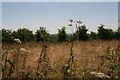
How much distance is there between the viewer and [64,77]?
451cm

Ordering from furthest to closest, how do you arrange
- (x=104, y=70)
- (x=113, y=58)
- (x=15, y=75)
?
(x=113, y=58) < (x=104, y=70) < (x=15, y=75)

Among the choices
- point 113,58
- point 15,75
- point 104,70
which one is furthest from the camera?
point 113,58

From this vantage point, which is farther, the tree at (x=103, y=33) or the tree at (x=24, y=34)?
the tree at (x=24, y=34)

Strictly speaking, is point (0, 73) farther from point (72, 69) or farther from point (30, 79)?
point (72, 69)

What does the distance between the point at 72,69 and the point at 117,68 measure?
A: 84cm

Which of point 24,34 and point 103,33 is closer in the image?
point 103,33

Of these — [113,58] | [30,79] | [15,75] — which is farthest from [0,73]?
[113,58]

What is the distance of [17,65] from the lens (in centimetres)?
518

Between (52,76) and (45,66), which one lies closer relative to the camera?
(52,76)

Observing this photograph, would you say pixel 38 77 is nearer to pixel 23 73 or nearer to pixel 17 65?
pixel 23 73

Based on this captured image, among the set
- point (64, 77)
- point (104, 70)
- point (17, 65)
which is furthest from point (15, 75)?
point (104, 70)

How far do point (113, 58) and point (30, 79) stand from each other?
2092 millimetres

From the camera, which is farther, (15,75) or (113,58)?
(113,58)

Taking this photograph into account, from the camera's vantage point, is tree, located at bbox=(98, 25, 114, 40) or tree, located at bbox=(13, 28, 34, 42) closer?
tree, located at bbox=(98, 25, 114, 40)
